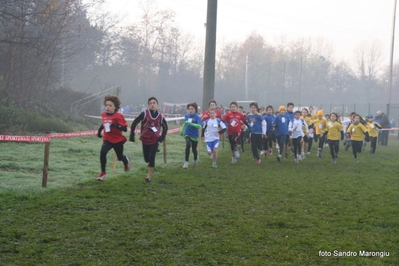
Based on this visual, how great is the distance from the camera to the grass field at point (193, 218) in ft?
18.3

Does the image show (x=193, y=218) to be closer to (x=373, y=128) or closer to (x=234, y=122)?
(x=234, y=122)

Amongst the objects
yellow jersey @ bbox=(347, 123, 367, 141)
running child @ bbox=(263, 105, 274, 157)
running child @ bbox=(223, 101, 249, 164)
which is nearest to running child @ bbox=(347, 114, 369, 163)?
yellow jersey @ bbox=(347, 123, 367, 141)

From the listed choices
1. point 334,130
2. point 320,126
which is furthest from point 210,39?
point 334,130

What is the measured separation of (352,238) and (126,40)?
56851 mm

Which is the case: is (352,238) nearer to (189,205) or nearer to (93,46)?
(189,205)

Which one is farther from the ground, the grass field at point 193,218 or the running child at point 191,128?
the running child at point 191,128

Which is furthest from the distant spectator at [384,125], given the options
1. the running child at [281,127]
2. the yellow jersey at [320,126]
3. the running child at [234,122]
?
the running child at [234,122]

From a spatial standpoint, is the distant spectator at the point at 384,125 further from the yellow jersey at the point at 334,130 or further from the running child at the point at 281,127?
the running child at the point at 281,127

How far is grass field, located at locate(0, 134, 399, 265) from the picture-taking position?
18.3ft

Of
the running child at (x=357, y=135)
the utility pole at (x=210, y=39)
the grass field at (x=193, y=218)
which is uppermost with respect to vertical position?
the utility pole at (x=210, y=39)

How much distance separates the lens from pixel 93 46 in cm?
5050

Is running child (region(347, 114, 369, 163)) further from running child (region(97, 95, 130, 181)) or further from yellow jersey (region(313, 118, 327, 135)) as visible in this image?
running child (region(97, 95, 130, 181))

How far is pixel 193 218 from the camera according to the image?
738cm

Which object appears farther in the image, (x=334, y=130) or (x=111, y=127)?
(x=334, y=130)
